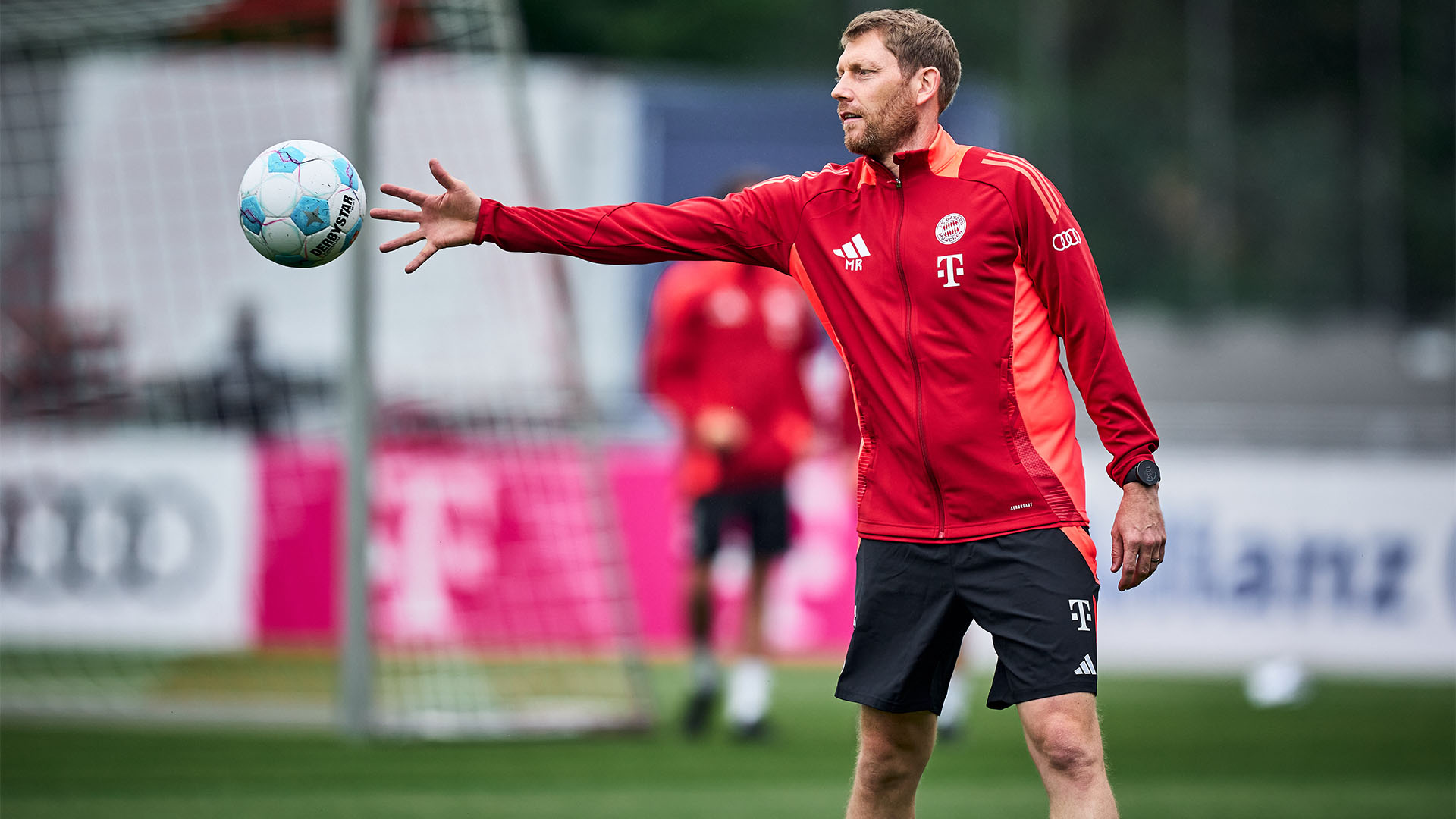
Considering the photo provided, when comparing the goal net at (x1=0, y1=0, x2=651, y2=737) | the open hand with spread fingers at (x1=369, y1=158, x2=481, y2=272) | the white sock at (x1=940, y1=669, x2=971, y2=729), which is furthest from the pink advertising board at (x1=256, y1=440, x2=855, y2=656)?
the open hand with spread fingers at (x1=369, y1=158, x2=481, y2=272)

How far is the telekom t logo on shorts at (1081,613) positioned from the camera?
13.0ft

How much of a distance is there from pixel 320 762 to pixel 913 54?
454cm

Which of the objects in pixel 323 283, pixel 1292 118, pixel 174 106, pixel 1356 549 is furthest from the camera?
pixel 1292 118

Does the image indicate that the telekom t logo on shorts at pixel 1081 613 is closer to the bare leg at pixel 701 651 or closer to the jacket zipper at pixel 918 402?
the jacket zipper at pixel 918 402

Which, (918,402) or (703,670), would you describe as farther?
(703,670)

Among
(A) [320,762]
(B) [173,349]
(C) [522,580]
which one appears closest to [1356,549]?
(C) [522,580]

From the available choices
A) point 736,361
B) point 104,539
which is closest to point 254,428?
point 104,539

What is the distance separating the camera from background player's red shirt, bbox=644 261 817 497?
853cm

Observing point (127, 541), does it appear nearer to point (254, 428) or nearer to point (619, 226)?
point (254, 428)

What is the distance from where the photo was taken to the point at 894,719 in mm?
4105

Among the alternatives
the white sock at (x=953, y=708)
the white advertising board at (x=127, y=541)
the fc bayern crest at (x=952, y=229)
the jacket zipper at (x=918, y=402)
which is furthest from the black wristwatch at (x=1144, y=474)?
the white advertising board at (x=127, y=541)

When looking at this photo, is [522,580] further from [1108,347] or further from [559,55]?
[559,55]

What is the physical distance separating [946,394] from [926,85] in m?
0.76

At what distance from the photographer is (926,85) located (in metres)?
4.15
